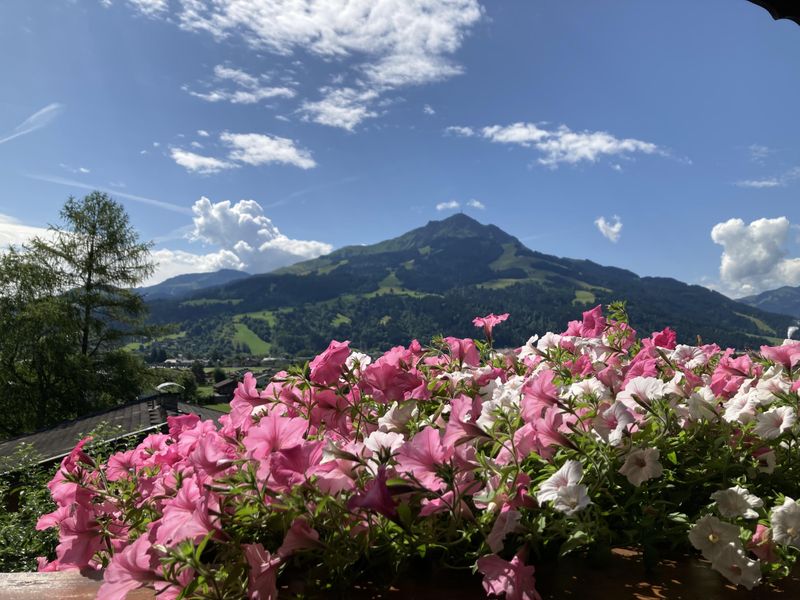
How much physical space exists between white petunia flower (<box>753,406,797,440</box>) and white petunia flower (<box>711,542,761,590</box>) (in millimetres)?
304

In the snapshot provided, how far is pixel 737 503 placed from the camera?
97cm

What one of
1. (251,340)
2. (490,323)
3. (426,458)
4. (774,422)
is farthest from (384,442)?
(251,340)

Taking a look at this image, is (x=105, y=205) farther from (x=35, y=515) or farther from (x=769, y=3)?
(x=769, y=3)

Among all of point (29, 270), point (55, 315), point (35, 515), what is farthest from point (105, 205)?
point (35, 515)

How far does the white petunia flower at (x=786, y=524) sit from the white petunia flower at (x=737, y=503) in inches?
1.3

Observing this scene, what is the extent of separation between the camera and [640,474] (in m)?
0.99

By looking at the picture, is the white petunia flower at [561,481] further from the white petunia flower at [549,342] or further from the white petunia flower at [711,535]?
the white petunia flower at [549,342]

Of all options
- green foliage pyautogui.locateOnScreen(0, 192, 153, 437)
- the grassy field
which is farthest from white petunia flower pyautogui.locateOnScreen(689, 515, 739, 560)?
the grassy field

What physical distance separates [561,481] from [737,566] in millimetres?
329

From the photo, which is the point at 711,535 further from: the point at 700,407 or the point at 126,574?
the point at 126,574

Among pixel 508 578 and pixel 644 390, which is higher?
pixel 644 390

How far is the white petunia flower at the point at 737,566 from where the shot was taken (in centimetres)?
89

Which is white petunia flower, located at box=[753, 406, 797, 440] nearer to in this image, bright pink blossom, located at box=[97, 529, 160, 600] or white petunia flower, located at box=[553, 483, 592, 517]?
white petunia flower, located at box=[553, 483, 592, 517]

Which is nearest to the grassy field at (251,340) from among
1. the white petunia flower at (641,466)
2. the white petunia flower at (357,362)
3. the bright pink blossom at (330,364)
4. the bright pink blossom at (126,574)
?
the white petunia flower at (357,362)
